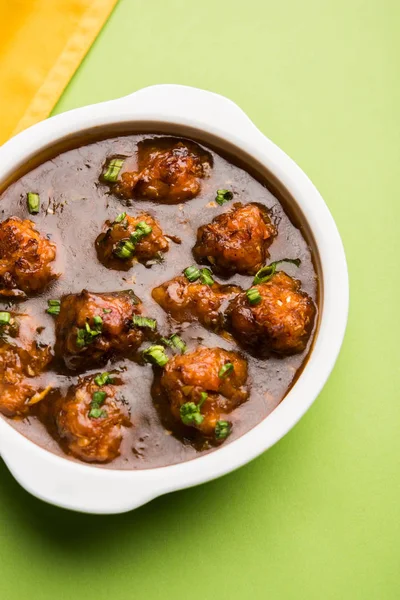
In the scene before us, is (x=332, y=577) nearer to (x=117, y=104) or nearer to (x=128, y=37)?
(x=117, y=104)

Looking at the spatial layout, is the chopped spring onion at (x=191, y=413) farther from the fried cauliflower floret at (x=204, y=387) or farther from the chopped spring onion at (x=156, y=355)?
the chopped spring onion at (x=156, y=355)

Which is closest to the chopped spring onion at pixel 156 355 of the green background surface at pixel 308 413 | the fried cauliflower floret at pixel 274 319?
the fried cauliflower floret at pixel 274 319

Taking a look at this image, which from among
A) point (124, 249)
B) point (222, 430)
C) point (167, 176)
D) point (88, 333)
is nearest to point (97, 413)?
point (88, 333)

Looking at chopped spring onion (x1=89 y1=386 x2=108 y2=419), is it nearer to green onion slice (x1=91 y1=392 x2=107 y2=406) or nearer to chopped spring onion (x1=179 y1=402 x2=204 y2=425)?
green onion slice (x1=91 y1=392 x2=107 y2=406)

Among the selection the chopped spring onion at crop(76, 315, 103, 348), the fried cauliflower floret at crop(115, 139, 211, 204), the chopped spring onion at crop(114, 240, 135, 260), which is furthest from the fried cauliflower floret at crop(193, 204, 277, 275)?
the chopped spring onion at crop(76, 315, 103, 348)

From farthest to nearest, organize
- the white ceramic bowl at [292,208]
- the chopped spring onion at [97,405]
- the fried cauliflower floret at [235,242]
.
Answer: the fried cauliflower floret at [235,242] → the chopped spring onion at [97,405] → the white ceramic bowl at [292,208]

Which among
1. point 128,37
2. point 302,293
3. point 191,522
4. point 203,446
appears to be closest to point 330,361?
point 302,293
